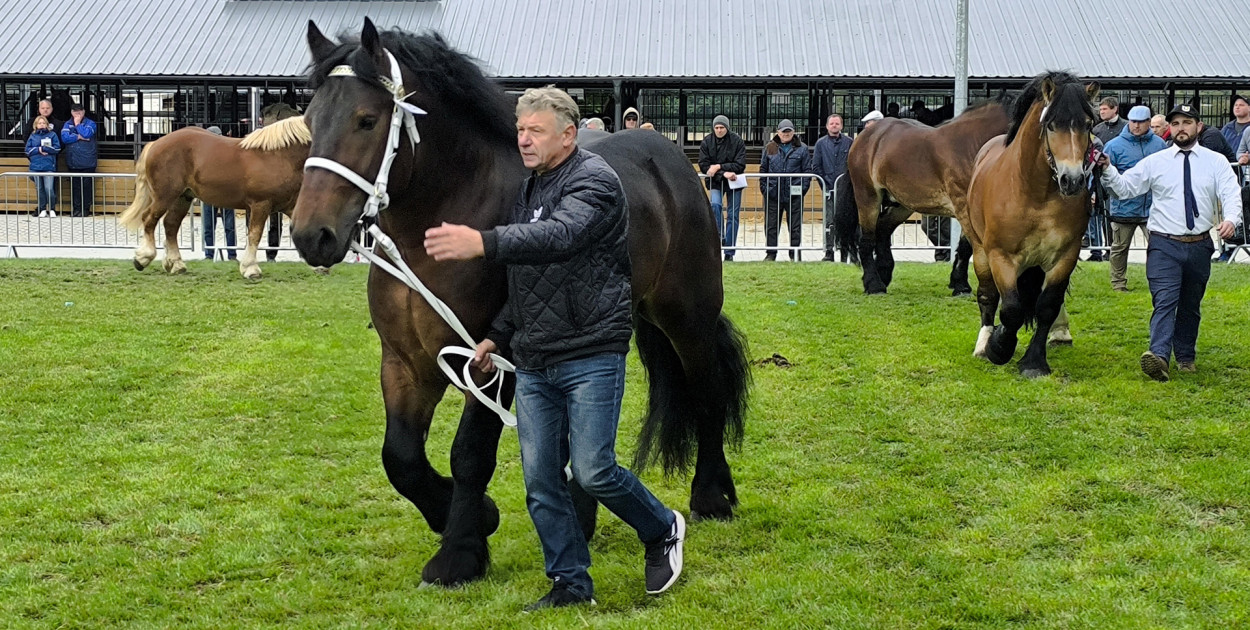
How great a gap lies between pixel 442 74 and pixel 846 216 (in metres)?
10.5

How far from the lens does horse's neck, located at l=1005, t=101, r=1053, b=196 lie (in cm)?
905

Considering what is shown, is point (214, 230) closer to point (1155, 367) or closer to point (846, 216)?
point (846, 216)

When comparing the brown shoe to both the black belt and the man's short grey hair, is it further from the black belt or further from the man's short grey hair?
the man's short grey hair

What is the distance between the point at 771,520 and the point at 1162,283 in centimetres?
445

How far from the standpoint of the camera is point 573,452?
4625 mm

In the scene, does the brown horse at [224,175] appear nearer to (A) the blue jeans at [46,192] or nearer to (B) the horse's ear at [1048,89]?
(A) the blue jeans at [46,192]

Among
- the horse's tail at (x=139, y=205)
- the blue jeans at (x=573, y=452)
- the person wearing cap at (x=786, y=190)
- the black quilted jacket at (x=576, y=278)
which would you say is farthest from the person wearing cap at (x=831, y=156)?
the black quilted jacket at (x=576, y=278)

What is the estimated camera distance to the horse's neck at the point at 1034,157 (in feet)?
29.7

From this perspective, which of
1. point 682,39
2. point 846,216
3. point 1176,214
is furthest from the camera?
point 682,39

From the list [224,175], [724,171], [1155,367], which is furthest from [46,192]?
[1155,367]

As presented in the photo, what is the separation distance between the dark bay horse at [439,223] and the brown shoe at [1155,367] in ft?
14.3

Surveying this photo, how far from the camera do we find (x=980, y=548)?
5.63 meters

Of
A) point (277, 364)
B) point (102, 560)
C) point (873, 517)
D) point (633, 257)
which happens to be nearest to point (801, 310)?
point (277, 364)

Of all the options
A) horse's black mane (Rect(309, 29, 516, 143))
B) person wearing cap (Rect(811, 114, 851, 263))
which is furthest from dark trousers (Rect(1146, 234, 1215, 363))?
person wearing cap (Rect(811, 114, 851, 263))
